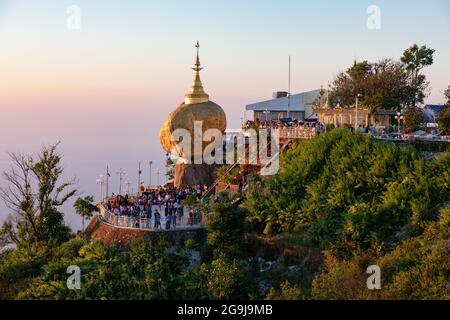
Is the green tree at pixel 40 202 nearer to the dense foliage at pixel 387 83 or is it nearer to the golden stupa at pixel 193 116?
the golden stupa at pixel 193 116

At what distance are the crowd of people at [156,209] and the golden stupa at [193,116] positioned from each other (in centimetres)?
486

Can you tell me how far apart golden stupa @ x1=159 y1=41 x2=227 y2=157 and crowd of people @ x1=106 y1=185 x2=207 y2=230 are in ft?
16.0

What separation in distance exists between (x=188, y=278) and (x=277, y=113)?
109ft

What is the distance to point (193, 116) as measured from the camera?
109 ft

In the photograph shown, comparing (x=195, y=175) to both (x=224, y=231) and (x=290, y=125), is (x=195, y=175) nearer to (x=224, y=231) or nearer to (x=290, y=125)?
(x=290, y=125)

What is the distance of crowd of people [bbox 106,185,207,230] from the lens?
24.4 metres

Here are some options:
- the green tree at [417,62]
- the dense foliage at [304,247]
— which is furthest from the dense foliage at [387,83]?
the dense foliage at [304,247]

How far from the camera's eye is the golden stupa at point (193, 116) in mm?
33188

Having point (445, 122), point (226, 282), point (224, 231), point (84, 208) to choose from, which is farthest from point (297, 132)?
point (226, 282)

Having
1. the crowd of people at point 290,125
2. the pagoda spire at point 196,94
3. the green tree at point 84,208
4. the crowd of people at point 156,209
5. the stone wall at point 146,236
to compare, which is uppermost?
the pagoda spire at point 196,94

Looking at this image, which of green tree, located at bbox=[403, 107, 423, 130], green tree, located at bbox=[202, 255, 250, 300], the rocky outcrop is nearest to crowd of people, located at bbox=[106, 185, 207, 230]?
the rocky outcrop

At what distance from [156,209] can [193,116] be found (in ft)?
28.5
